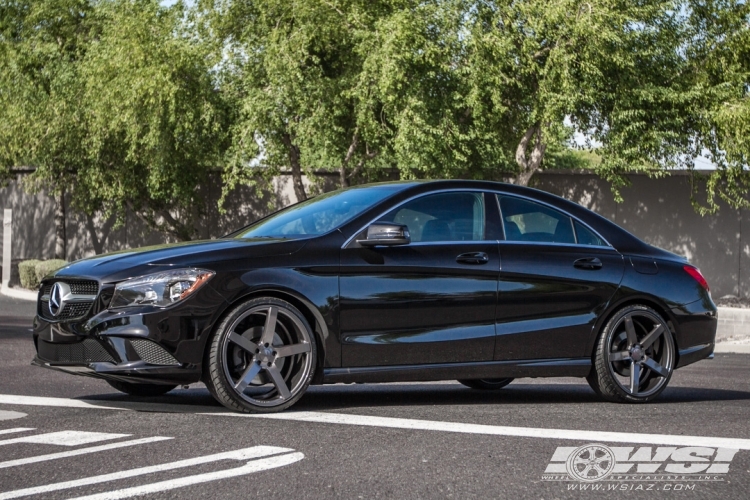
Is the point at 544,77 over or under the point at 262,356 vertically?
over

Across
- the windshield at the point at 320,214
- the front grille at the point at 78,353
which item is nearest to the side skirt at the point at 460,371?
the windshield at the point at 320,214

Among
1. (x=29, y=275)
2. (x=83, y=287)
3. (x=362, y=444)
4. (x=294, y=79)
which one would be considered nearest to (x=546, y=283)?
(x=362, y=444)

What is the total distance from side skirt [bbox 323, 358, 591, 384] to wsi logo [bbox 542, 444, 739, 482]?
1567 millimetres

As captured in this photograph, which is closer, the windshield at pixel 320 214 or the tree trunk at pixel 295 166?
the windshield at pixel 320 214

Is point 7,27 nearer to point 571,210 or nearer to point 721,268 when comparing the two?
point 721,268

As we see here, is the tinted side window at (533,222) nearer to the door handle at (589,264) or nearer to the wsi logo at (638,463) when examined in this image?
the door handle at (589,264)

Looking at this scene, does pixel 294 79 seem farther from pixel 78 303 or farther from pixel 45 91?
pixel 78 303

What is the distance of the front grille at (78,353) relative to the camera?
6.97 meters

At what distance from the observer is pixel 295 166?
24.3 m

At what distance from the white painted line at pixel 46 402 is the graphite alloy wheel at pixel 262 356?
972mm

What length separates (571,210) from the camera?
28.1 feet

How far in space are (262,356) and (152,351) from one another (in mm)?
680

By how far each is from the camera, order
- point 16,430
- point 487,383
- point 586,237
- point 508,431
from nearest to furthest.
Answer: point 16,430
point 508,431
point 586,237
point 487,383

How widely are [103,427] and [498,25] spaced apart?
54.8 ft
